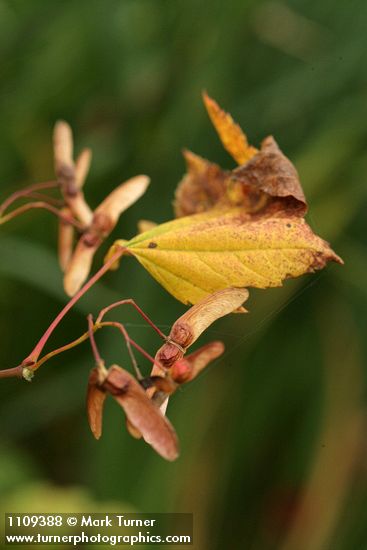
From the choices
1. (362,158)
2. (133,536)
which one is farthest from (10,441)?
(362,158)

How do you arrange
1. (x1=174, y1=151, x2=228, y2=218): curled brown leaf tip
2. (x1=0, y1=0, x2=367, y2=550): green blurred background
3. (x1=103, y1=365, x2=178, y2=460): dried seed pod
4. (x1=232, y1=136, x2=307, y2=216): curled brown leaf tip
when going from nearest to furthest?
(x1=103, y1=365, x2=178, y2=460): dried seed pod < (x1=232, y1=136, x2=307, y2=216): curled brown leaf tip < (x1=174, y1=151, x2=228, y2=218): curled brown leaf tip < (x1=0, y1=0, x2=367, y2=550): green blurred background

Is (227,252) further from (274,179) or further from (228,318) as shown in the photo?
(228,318)

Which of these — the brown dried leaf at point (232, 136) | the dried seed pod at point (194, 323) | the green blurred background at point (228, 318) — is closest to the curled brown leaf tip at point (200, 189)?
the brown dried leaf at point (232, 136)

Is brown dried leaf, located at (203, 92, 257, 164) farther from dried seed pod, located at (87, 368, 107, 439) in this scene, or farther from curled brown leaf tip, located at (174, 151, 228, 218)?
dried seed pod, located at (87, 368, 107, 439)

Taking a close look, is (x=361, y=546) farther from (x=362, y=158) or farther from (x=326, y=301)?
(x=362, y=158)

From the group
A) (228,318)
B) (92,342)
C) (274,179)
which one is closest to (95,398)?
(92,342)

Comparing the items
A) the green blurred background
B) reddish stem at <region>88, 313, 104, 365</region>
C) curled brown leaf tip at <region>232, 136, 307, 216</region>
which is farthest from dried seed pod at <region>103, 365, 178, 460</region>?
the green blurred background
